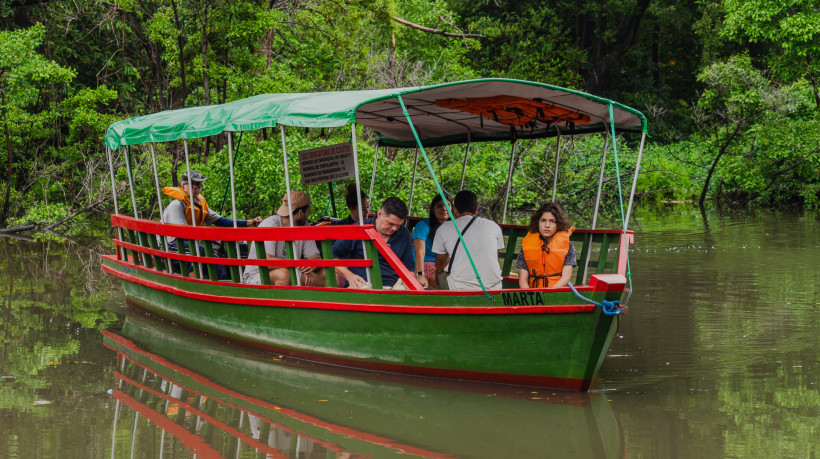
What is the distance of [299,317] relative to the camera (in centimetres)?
815

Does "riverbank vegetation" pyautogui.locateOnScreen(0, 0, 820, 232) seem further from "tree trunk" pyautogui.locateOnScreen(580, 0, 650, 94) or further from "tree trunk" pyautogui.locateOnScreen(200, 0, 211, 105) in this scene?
"tree trunk" pyautogui.locateOnScreen(580, 0, 650, 94)

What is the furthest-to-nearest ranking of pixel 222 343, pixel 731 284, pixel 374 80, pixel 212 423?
pixel 374 80 < pixel 731 284 < pixel 222 343 < pixel 212 423

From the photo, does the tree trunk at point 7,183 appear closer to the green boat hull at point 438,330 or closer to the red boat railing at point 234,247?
the red boat railing at point 234,247

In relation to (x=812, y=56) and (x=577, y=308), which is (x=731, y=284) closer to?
(x=577, y=308)

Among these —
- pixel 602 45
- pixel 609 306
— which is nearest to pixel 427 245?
pixel 609 306

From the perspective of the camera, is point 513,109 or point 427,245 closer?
point 513,109

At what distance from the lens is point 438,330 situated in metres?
7.09

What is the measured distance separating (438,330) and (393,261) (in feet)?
2.28

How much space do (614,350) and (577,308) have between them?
223 cm

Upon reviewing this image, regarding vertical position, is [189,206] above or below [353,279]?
above

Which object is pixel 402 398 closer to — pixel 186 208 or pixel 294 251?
pixel 294 251

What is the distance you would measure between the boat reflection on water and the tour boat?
0.27 metres

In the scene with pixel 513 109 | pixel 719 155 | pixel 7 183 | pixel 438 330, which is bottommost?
pixel 438 330


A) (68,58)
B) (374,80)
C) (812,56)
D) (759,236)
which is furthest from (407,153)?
(812,56)
